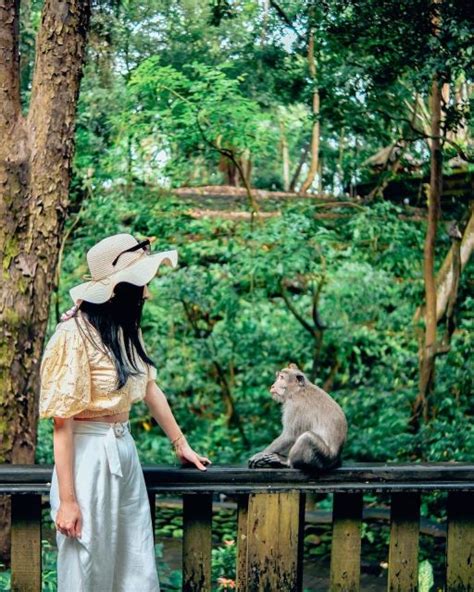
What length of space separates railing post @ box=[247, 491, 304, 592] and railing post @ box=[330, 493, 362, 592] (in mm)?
125

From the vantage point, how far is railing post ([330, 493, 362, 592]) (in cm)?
267

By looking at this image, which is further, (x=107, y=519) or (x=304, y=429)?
(x=304, y=429)

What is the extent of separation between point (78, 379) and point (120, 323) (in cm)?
24

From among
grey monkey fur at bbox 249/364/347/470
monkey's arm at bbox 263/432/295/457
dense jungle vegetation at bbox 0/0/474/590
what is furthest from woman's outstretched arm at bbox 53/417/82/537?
dense jungle vegetation at bbox 0/0/474/590

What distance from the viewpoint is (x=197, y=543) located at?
2619 millimetres

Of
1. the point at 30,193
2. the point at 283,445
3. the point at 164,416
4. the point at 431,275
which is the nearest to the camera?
the point at 164,416

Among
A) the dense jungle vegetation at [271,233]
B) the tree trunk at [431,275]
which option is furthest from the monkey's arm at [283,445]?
the tree trunk at [431,275]

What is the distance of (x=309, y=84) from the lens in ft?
24.1

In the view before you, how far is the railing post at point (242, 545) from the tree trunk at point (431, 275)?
4.69 m

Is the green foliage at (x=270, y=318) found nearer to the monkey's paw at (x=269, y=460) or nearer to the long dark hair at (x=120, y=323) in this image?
the monkey's paw at (x=269, y=460)

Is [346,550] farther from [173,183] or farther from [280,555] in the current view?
[173,183]

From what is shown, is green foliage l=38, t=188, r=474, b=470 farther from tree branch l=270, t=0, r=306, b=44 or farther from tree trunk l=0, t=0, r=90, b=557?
tree trunk l=0, t=0, r=90, b=557

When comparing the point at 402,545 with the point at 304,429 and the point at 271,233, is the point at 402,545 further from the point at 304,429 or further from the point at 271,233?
the point at 271,233

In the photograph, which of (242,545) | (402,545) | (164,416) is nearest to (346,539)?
(402,545)
